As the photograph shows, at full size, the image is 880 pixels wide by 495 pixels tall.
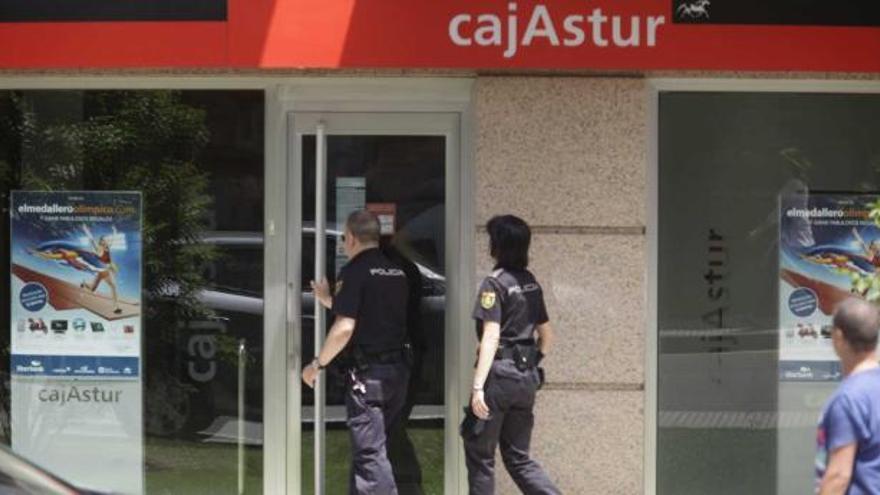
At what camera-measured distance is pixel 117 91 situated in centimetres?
697

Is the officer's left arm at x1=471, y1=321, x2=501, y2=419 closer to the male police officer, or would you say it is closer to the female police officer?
the female police officer

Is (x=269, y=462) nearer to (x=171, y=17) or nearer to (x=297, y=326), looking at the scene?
(x=297, y=326)

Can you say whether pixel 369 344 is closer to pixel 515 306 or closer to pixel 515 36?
pixel 515 306

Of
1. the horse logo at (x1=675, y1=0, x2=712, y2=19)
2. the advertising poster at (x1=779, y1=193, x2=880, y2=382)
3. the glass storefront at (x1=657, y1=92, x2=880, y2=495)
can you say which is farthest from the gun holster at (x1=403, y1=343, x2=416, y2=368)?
the horse logo at (x1=675, y1=0, x2=712, y2=19)

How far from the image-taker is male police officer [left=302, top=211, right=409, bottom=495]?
6102 millimetres

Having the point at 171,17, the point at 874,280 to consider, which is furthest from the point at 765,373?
the point at 171,17

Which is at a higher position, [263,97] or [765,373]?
[263,97]

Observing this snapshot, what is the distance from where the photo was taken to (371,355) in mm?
6188

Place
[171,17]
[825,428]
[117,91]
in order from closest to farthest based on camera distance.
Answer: [825,428]
[171,17]
[117,91]

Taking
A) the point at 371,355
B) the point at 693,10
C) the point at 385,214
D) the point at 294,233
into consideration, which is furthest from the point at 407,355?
the point at 693,10

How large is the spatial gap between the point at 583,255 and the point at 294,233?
171 cm

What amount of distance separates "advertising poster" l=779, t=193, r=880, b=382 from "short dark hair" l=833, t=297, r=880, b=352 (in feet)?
9.38

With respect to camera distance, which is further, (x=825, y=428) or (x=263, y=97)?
(x=263, y=97)

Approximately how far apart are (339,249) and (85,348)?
5.55 ft
